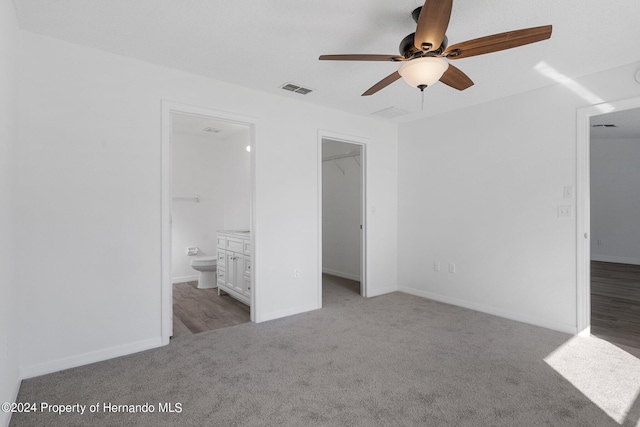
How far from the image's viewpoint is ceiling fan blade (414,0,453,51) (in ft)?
5.26

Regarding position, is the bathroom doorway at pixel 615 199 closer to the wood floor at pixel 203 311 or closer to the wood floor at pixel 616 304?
the wood floor at pixel 616 304

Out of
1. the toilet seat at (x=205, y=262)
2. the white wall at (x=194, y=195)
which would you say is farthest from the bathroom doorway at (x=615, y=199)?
the white wall at (x=194, y=195)

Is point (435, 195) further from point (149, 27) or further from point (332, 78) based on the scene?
point (149, 27)

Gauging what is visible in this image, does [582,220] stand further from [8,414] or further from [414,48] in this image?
[8,414]

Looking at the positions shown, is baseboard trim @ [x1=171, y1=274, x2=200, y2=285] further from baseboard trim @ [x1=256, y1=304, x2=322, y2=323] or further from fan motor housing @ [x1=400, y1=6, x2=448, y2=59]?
fan motor housing @ [x1=400, y1=6, x2=448, y2=59]

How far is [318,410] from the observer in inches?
77.6

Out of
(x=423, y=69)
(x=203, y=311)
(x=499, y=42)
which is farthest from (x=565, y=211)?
(x=203, y=311)

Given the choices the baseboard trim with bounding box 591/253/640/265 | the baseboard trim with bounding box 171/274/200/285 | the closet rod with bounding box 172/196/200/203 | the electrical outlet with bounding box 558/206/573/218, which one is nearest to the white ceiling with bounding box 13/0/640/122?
the electrical outlet with bounding box 558/206/573/218

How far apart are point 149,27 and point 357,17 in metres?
1.43

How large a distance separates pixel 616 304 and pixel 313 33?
4595 mm

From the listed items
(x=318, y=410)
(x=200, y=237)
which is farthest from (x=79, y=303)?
(x=200, y=237)

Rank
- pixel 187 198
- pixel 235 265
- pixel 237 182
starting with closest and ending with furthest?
pixel 235 265, pixel 237 182, pixel 187 198

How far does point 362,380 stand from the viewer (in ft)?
7.59

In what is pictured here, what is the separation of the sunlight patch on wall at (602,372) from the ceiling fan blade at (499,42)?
2132 millimetres
